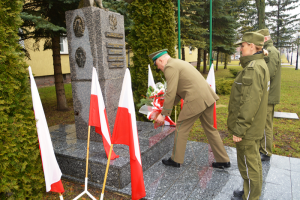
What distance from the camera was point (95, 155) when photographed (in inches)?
148

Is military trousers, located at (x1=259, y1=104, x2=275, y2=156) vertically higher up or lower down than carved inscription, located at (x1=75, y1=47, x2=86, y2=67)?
lower down

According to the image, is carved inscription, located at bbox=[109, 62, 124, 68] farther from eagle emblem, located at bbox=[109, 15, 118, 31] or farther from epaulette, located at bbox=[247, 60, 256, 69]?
epaulette, located at bbox=[247, 60, 256, 69]

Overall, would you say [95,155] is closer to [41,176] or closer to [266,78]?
[41,176]

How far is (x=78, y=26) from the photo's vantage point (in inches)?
172

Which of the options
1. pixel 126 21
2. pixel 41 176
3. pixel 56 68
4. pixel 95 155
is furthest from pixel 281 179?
pixel 56 68

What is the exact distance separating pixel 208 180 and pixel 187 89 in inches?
57.7

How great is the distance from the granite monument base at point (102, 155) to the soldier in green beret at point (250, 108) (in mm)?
1685

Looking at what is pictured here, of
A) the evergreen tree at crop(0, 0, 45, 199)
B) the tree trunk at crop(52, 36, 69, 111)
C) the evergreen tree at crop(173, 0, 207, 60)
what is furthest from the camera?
the evergreen tree at crop(173, 0, 207, 60)

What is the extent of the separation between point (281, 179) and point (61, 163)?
3.63 m

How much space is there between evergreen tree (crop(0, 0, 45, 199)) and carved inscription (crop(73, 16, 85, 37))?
5.62ft

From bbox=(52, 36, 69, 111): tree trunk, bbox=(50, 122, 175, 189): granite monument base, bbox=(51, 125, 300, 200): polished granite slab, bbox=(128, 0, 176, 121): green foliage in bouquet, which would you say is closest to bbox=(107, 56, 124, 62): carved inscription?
bbox=(128, 0, 176, 121): green foliage in bouquet

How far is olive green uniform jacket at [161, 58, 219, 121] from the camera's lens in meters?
3.43

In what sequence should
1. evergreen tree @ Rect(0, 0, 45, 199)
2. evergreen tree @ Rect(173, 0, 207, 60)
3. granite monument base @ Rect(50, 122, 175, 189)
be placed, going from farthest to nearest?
evergreen tree @ Rect(173, 0, 207, 60) < granite monument base @ Rect(50, 122, 175, 189) < evergreen tree @ Rect(0, 0, 45, 199)

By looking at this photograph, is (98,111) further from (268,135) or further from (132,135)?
(268,135)
